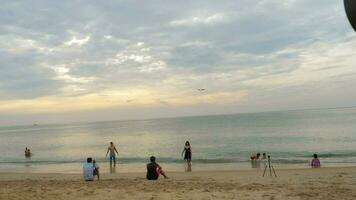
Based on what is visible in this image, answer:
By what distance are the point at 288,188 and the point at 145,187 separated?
4619 millimetres

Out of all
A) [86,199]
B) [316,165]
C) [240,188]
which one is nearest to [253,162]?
[316,165]

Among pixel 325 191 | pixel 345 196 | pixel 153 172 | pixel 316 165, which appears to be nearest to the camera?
pixel 345 196

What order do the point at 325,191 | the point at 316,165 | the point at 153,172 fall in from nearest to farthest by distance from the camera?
1. the point at 325,191
2. the point at 153,172
3. the point at 316,165

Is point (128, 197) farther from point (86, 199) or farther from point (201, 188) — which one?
point (201, 188)

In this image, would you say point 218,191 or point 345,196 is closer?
point 345,196

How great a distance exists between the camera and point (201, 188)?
13.4 m

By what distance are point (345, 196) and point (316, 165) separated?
45.7 ft

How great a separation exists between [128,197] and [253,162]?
49.2 feet

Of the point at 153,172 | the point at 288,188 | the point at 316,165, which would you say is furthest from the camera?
the point at 316,165

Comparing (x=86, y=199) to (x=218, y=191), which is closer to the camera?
(x=86, y=199)

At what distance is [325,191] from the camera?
1241cm

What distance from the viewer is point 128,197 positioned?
1167cm

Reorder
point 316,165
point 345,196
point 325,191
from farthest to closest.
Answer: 1. point 316,165
2. point 325,191
3. point 345,196

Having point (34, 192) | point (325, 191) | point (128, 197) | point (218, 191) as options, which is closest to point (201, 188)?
point (218, 191)
